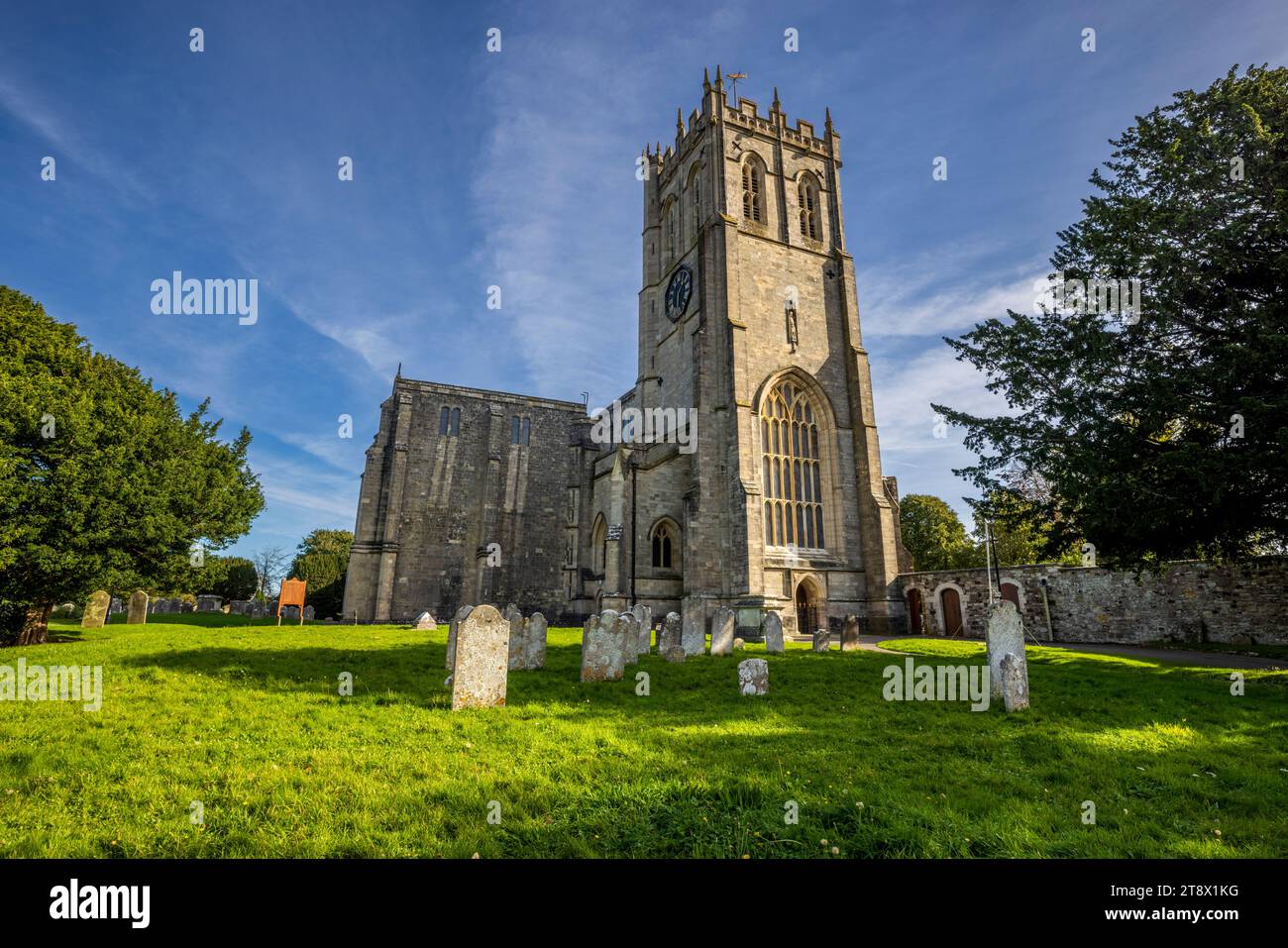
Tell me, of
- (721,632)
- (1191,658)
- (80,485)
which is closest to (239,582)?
(80,485)

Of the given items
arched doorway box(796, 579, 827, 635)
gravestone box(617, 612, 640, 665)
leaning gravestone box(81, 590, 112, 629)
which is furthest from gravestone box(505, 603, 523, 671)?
leaning gravestone box(81, 590, 112, 629)

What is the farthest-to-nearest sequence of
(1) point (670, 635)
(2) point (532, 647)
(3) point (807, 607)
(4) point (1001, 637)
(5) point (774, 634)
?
(3) point (807, 607) < (5) point (774, 634) < (1) point (670, 635) < (2) point (532, 647) < (4) point (1001, 637)

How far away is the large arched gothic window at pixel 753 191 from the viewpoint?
28820 millimetres

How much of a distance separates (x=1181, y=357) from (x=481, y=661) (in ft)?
49.0

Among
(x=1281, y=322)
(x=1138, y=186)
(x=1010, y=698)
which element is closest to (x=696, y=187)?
(x=1138, y=186)

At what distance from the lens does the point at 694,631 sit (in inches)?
581

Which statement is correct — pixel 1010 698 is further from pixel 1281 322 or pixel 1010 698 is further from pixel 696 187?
pixel 696 187

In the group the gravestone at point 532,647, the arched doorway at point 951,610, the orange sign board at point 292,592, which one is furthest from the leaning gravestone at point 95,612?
the arched doorway at point 951,610

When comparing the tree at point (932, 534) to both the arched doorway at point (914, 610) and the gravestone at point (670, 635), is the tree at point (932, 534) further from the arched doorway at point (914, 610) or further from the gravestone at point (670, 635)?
the gravestone at point (670, 635)

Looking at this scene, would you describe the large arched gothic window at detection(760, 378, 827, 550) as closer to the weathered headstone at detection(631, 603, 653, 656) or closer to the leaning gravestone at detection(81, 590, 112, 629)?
the weathered headstone at detection(631, 603, 653, 656)

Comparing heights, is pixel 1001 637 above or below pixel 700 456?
below

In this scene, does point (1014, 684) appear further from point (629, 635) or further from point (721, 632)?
point (721, 632)
